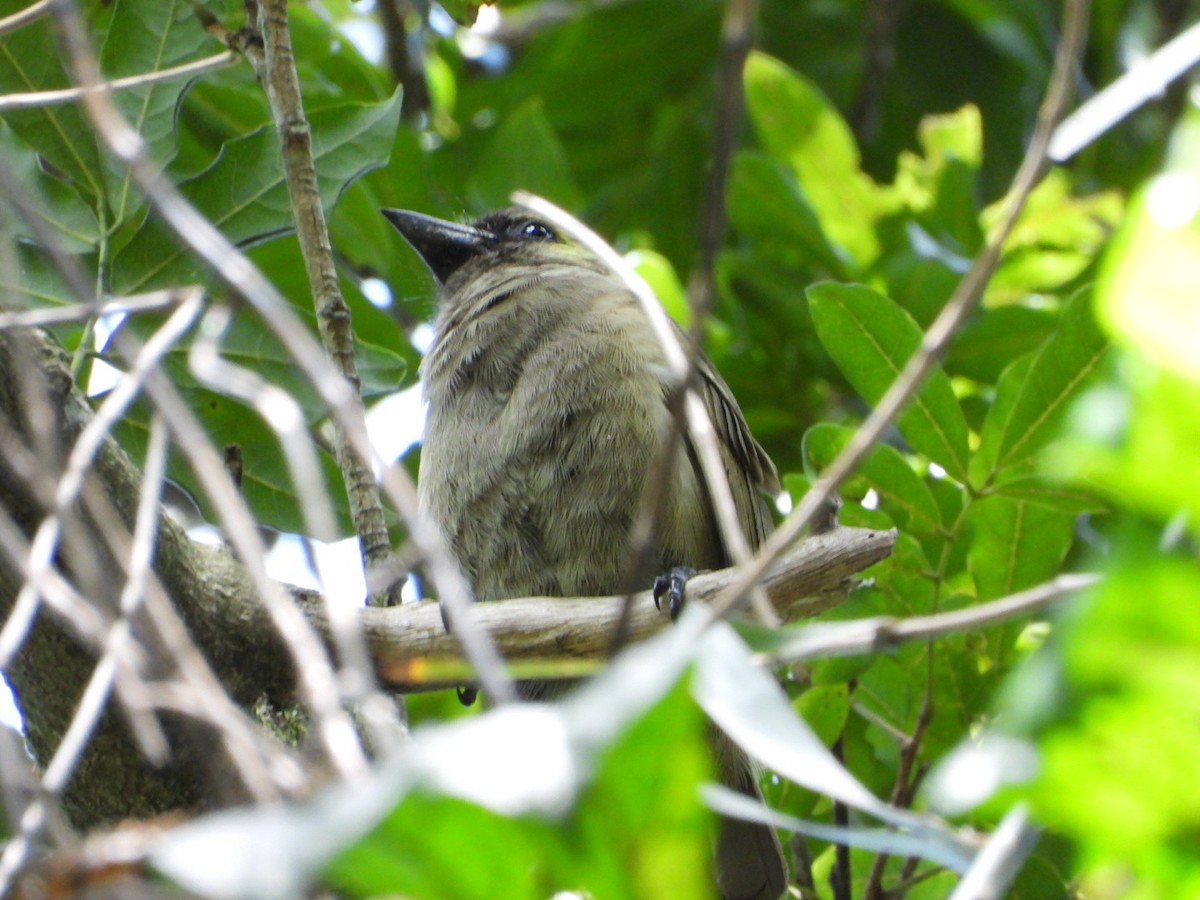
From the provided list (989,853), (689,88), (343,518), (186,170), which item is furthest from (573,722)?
(689,88)

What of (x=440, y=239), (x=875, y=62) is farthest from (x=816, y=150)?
(x=440, y=239)

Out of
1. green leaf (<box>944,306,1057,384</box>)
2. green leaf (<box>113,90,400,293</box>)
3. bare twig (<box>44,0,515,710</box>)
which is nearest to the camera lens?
bare twig (<box>44,0,515,710</box>)

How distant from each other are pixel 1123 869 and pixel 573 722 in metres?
0.55

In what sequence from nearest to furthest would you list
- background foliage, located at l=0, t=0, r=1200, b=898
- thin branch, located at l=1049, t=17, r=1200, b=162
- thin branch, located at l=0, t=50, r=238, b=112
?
background foliage, located at l=0, t=0, r=1200, b=898 → thin branch, located at l=1049, t=17, r=1200, b=162 → thin branch, located at l=0, t=50, r=238, b=112

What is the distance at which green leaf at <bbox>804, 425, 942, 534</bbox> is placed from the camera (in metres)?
2.88

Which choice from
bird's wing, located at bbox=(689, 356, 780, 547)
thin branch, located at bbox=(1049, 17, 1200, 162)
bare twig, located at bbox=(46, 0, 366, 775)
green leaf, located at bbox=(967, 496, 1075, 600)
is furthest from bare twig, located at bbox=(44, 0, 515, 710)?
bird's wing, located at bbox=(689, 356, 780, 547)

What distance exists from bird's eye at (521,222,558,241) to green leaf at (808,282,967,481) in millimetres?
1697

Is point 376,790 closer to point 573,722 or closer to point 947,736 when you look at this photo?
point 573,722

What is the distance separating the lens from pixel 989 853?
131 cm

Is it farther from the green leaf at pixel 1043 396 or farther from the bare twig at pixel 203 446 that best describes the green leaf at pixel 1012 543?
the bare twig at pixel 203 446

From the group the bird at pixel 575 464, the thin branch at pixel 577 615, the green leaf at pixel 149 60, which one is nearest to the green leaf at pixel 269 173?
the green leaf at pixel 149 60

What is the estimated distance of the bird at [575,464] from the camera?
3193mm

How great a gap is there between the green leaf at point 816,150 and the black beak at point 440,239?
918 millimetres

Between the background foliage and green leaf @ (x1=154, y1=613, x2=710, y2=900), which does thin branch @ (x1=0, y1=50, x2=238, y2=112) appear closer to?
the background foliage
